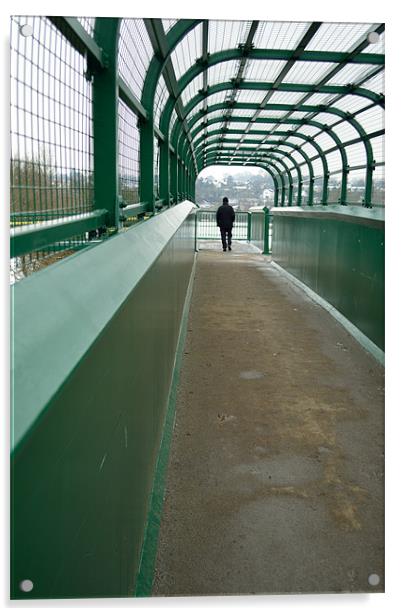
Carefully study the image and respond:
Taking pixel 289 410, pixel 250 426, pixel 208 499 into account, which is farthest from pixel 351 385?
pixel 208 499

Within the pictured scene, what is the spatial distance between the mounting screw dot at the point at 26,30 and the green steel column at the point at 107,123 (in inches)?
39.7

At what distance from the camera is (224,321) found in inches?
291

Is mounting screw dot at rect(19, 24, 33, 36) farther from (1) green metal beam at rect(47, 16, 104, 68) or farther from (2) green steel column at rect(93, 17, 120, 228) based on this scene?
(2) green steel column at rect(93, 17, 120, 228)

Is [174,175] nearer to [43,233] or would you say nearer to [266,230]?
[266,230]

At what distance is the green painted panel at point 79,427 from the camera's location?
94 cm

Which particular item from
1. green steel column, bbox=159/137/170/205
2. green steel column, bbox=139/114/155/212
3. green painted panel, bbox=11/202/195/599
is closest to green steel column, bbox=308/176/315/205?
green steel column, bbox=159/137/170/205

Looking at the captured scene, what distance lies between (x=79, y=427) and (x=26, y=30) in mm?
1402

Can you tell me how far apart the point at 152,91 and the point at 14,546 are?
443 cm

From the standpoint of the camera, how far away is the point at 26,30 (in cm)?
191

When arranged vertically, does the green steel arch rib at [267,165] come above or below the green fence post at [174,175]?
above

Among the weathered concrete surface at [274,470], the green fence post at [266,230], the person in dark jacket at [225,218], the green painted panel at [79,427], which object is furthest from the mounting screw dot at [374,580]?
the person in dark jacket at [225,218]

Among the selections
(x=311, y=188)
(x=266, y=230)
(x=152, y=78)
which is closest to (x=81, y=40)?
(x=152, y=78)

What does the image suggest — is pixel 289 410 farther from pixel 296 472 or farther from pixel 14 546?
pixel 14 546

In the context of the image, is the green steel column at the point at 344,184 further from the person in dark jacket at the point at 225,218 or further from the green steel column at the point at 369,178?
the person in dark jacket at the point at 225,218
